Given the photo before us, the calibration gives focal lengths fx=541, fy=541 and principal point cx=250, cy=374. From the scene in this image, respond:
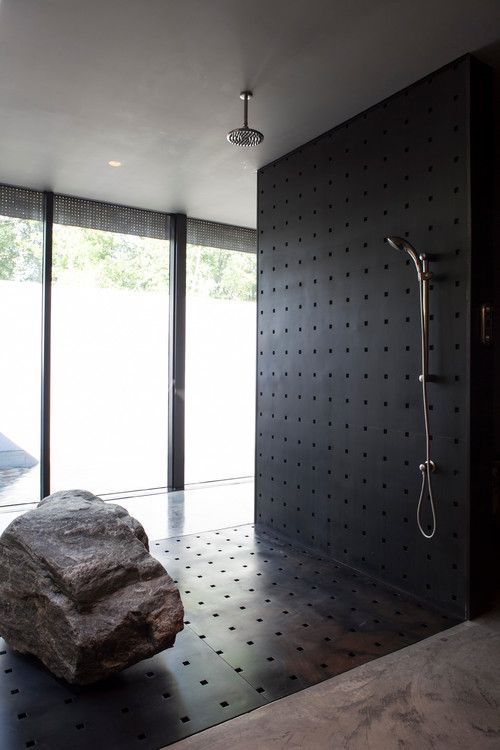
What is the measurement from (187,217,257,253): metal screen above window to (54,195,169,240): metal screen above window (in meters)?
0.28

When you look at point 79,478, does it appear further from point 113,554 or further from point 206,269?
point 113,554

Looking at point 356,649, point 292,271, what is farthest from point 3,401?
point 356,649

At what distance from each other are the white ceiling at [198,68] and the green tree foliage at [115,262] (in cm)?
70

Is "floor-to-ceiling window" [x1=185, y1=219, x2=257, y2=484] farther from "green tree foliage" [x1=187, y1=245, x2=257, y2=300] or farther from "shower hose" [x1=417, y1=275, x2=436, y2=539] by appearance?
"shower hose" [x1=417, y1=275, x2=436, y2=539]

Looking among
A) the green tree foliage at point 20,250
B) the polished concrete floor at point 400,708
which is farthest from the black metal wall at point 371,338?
the green tree foliage at point 20,250

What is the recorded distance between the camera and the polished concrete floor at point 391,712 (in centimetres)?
165

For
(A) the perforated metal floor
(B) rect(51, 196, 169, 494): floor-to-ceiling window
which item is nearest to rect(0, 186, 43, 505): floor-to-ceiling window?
(B) rect(51, 196, 169, 494): floor-to-ceiling window

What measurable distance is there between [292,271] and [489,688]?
256 cm

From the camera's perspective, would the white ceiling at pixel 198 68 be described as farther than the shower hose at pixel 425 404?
No

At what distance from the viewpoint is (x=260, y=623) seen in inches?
95.9

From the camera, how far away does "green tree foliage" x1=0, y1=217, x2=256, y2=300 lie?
4.39 m

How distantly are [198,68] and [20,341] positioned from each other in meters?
2.69

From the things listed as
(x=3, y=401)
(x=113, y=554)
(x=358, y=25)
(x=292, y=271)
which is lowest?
(x=113, y=554)

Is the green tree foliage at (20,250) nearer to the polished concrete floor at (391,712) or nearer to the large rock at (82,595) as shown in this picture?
the large rock at (82,595)
